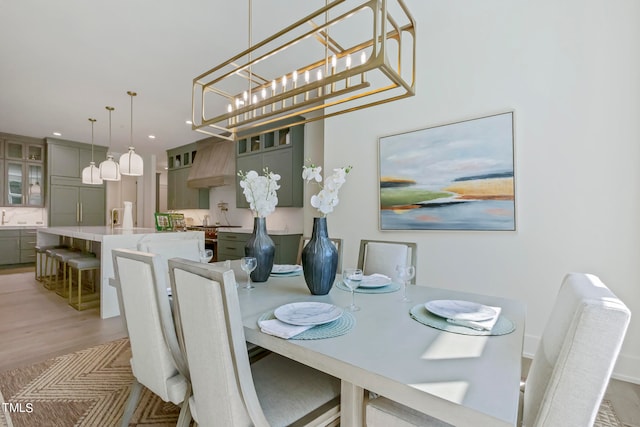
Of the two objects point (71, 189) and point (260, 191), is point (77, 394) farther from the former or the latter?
point (71, 189)

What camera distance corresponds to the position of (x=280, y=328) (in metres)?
1.06

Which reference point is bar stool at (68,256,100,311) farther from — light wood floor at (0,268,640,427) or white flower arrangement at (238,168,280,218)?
white flower arrangement at (238,168,280,218)

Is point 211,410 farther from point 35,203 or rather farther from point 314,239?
point 35,203

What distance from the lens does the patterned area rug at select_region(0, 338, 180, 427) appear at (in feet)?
5.43

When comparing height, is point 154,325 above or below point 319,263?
below

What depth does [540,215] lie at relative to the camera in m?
2.30

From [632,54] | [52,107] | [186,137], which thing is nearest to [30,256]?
[52,107]

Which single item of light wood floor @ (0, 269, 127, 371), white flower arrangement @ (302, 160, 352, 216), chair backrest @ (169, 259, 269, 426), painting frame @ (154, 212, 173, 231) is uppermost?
white flower arrangement @ (302, 160, 352, 216)

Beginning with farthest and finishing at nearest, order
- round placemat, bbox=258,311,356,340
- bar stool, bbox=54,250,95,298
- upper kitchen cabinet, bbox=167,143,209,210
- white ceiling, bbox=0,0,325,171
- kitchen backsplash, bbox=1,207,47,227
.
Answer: upper kitchen cabinet, bbox=167,143,209,210
kitchen backsplash, bbox=1,207,47,227
bar stool, bbox=54,250,95,298
white ceiling, bbox=0,0,325,171
round placemat, bbox=258,311,356,340

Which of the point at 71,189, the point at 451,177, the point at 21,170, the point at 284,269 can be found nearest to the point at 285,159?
the point at 451,177

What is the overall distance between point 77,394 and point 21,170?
6.75 meters

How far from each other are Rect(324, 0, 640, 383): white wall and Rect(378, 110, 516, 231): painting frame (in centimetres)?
8

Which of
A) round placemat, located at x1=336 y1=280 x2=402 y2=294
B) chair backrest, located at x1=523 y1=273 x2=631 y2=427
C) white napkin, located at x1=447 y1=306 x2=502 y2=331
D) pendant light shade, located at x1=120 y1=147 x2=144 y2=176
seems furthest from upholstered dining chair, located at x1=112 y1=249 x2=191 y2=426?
pendant light shade, located at x1=120 y1=147 x2=144 y2=176

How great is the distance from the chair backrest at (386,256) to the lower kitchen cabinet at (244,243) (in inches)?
78.0
